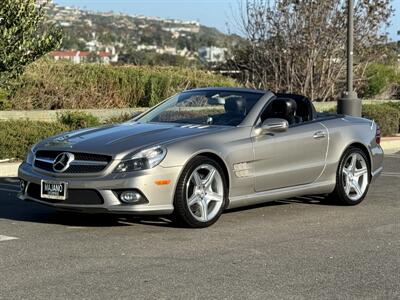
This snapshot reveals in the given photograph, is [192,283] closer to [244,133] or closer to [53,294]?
[53,294]

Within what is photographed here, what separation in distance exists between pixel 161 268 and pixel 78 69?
13799mm

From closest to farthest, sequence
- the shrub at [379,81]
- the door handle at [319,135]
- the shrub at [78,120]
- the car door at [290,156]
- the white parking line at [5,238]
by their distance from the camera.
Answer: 1. the white parking line at [5,238]
2. the car door at [290,156]
3. the door handle at [319,135]
4. the shrub at [78,120]
5. the shrub at [379,81]

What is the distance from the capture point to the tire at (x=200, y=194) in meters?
7.53

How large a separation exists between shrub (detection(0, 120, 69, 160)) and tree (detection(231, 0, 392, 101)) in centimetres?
1009

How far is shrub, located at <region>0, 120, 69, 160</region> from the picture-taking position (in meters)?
12.8

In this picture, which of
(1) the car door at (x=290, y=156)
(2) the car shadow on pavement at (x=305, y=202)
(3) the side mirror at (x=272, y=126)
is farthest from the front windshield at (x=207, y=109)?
(2) the car shadow on pavement at (x=305, y=202)

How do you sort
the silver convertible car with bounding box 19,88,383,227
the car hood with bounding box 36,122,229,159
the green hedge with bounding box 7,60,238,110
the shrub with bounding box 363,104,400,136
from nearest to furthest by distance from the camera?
the silver convertible car with bounding box 19,88,383,227 < the car hood with bounding box 36,122,229,159 < the green hedge with bounding box 7,60,238,110 < the shrub with bounding box 363,104,400,136

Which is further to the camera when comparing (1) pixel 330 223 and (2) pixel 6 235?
(1) pixel 330 223

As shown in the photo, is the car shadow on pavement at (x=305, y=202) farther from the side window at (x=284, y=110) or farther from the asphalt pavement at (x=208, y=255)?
the side window at (x=284, y=110)

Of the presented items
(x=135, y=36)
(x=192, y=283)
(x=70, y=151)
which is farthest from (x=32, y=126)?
(x=135, y=36)

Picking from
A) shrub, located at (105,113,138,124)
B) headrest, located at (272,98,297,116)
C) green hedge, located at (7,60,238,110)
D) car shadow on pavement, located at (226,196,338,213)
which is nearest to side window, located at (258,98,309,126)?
headrest, located at (272,98,297,116)

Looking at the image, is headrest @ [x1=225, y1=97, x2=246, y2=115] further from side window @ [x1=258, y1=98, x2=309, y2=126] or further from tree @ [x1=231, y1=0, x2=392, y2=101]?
tree @ [x1=231, y1=0, x2=392, y2=101]

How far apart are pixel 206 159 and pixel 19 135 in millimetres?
6189

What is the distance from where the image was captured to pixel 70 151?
24.8 feet
